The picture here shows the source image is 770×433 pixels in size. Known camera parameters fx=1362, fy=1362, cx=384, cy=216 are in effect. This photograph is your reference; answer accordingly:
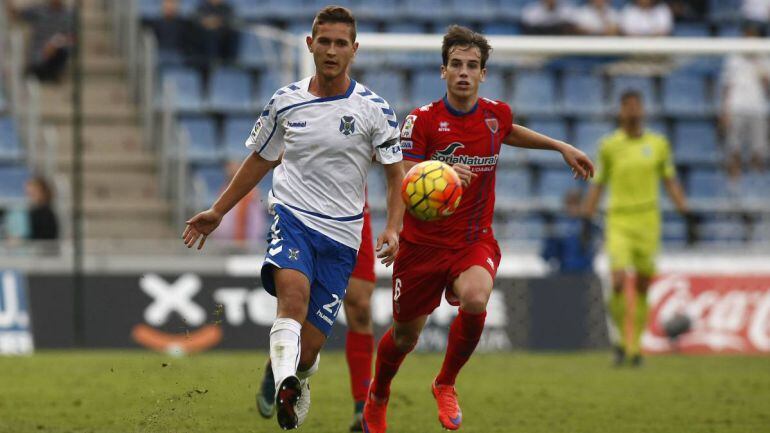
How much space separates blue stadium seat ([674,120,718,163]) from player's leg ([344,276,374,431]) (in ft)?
36.8

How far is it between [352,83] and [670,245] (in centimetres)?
1046

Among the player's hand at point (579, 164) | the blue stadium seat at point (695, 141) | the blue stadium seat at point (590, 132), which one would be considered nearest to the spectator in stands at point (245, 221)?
the blue stadium seat at point (590, 132)

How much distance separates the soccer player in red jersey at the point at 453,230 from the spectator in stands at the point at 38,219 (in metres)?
8.96

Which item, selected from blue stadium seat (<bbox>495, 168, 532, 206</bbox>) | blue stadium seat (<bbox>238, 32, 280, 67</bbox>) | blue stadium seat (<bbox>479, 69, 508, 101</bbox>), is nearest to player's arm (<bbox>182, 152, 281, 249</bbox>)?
blue stadium seat (<bbox>495, 168, 532, 206</bbox>)

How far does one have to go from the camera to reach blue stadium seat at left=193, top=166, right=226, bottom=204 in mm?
18391

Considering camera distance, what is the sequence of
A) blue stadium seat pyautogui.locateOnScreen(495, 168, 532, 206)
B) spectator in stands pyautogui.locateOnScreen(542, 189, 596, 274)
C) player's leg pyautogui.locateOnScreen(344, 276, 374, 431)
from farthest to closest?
blue stadium seat pyautogui.locateOnScreen(495, 168, 532, 206), spectator in stands pyautogui.locateOnScreen(542, 189, 596, 274), player's leg pyautogui.locateOnScreen(344, 276, 374, 431)

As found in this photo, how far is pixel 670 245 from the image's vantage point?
1742 centimetres

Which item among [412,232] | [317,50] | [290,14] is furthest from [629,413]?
[290,14]

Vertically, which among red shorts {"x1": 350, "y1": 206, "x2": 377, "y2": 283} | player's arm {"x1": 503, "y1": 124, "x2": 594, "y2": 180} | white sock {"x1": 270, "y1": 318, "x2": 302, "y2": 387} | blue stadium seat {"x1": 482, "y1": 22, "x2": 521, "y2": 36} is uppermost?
player's arm {"x1": 503, "y1": 124, "x2": 594, "y2": 180}

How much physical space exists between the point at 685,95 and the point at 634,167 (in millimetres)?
6140

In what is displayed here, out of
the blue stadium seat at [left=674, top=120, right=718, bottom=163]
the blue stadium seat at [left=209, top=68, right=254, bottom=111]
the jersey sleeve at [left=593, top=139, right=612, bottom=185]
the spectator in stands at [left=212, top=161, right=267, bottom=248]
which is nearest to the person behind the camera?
the jersey sleeve at [left=593, top=139, right=612, bottom=185]

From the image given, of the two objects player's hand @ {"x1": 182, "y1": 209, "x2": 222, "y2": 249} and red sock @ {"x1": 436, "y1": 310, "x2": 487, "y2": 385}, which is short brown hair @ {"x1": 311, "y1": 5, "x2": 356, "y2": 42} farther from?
red sock @ {"x1": 436, "y1": 310, "x2": 487, "y2": 385}

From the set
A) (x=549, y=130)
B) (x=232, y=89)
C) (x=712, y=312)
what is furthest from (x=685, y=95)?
(x=232, y=89)

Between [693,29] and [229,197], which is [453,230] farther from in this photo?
[693,29]
